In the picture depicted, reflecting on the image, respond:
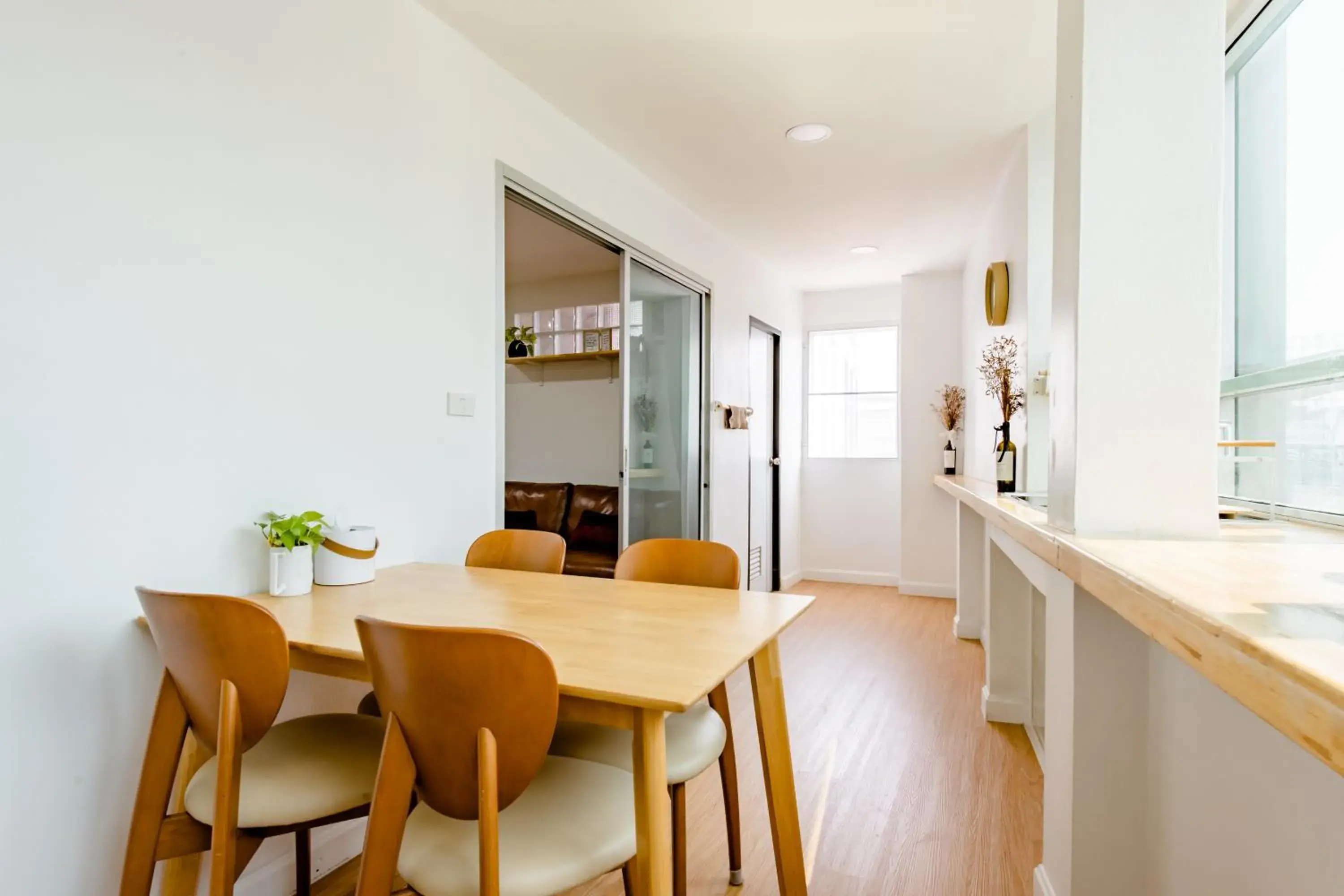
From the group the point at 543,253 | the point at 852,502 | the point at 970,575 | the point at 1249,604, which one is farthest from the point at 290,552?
the point at 852,502

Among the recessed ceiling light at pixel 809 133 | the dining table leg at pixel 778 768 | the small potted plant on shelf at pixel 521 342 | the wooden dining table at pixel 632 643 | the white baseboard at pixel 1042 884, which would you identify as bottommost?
the white baseboard at pixel 1042 884

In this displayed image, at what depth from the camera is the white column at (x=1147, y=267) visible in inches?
57.2

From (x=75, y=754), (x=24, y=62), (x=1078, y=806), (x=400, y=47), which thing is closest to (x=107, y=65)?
(x=24, y=62)

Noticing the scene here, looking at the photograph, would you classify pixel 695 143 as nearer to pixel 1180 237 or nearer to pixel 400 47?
pixel 400 47

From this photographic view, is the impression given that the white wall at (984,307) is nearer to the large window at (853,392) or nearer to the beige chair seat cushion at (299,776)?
the large window at (853,392)

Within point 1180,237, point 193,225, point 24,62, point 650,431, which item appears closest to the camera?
point 24,62

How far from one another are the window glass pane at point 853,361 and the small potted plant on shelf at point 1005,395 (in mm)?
2191

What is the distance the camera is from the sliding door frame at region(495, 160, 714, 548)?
259 centimetres

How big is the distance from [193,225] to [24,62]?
1.27 ft

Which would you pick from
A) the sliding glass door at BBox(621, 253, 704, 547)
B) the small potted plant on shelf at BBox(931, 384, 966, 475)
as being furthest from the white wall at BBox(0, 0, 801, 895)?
the small potted plant on shelf at BBox(931, 384, 966, 475)

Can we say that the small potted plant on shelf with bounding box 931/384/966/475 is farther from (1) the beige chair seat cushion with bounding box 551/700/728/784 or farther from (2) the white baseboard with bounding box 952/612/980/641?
(1) the beige chair seat cushion with bounding box 551/700/728/784

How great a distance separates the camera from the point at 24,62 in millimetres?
1354

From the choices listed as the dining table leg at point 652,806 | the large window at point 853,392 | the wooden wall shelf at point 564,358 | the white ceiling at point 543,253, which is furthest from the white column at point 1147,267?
the large window at point 853,392

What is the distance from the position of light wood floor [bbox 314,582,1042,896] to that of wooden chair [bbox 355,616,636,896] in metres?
0.86
